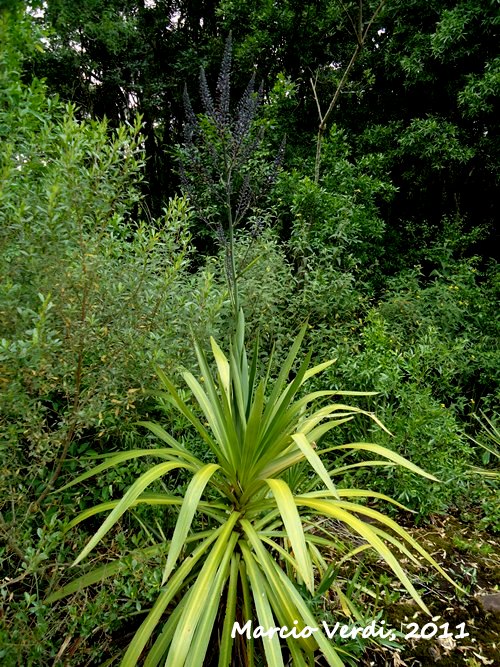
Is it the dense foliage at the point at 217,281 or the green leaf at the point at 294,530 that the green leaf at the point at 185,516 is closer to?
the dense foliage at the point at 217,281

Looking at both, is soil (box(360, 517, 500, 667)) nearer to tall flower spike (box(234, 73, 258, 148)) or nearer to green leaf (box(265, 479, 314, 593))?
green leaf (box(265, 479, 314, 593))

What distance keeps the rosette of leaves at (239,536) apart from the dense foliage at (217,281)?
0.06 ft

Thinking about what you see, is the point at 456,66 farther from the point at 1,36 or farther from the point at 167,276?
the point at 1,36

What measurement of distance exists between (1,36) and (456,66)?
5439mm

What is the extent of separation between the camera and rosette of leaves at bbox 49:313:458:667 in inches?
47.6

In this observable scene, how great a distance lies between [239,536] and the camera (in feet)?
5.21

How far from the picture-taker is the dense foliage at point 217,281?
147 cm

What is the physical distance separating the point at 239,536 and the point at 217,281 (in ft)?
7.52

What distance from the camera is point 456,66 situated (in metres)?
5.23

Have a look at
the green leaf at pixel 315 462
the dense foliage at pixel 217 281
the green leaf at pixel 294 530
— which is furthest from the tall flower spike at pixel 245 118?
the green leaf at pixel 294 530

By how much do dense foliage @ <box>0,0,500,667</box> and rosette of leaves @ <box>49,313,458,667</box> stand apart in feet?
0.06

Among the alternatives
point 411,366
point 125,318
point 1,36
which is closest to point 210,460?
point 125,318

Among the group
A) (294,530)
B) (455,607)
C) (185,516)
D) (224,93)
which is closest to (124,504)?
(185,516)

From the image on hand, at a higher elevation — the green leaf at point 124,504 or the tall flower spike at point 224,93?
the tall flower spike at point 224,93
